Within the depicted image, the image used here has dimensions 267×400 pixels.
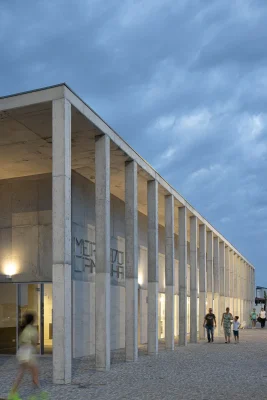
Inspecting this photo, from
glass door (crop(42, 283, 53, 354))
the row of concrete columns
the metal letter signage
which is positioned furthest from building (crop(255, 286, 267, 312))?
glass door (crop(42, 283, 53, 354))

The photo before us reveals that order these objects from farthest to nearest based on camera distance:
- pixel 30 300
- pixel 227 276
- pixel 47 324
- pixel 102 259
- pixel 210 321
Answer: pixel 227 276
pixel 210 321
pixel 30 300
pixel 47 324
pixel 102 259

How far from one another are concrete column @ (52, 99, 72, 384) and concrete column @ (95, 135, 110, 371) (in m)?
2.40

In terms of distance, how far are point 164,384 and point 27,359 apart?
3269mm

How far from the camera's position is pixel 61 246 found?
1184cm

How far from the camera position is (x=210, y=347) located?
72.7 feet

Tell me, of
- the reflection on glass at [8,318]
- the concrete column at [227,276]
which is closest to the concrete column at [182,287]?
the reflection on glass at [8,318]

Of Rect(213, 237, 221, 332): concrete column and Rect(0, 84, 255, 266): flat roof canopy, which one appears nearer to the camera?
Rect(0, 84, 255, 266): flat roof canopy

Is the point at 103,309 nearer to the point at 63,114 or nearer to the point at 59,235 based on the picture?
the point at 59,235

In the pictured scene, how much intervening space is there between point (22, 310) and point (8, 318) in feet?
2.04

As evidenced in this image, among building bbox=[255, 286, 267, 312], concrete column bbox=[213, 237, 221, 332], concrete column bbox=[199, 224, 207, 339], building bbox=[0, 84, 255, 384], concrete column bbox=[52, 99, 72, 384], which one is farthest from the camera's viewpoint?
building bbox=[255, 286, 267, 312]

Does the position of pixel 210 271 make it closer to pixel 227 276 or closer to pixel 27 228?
pixel 227 276

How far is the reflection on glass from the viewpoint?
59.8ft

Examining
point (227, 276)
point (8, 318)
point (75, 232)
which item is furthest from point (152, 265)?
point (227, 276)

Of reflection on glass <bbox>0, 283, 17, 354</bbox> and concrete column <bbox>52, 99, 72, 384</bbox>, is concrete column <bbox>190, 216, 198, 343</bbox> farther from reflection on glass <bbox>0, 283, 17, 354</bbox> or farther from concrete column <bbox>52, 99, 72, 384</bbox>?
concrete column <bbox>52, 99, 72, 384</bbox>
